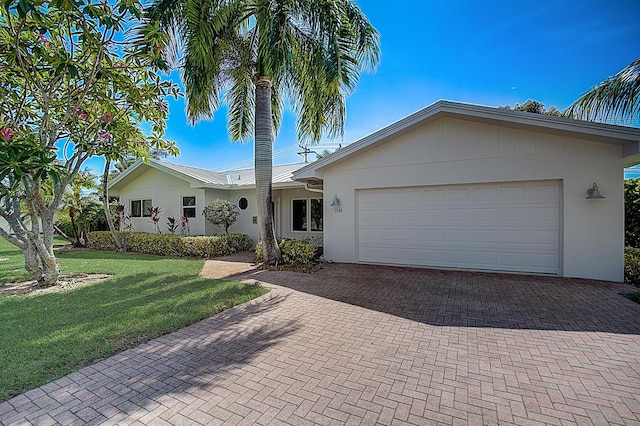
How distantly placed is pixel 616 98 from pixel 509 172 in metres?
2.62

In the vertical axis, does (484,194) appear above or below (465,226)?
above

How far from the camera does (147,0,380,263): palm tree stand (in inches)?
305

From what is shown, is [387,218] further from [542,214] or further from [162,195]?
[162,195]

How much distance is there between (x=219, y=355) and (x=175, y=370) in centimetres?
53

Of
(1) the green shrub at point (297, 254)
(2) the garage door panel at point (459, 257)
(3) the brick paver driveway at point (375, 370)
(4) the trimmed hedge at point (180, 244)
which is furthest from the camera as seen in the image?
(4) the trimmed hedge at point (180, 244)

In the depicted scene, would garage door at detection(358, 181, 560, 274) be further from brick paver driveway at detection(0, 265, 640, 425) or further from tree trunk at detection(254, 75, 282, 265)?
tree trunk at detection(254, 75, 282, 265)

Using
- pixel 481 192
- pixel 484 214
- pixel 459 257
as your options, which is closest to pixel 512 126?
pixel 481 192

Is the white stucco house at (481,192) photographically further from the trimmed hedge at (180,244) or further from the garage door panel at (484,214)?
the trimmed hedge at (180,244)

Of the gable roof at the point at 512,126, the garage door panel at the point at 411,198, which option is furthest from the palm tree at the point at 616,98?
the garage door panel at the point at 411,198

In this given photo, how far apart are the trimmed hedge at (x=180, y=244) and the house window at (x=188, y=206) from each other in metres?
2.09

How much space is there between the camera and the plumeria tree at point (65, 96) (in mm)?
5086

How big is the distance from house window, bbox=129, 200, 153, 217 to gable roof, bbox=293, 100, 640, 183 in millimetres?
12135

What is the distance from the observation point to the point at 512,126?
810cm

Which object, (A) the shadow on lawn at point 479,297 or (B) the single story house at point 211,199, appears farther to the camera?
(B) the single story house at point 211,199
